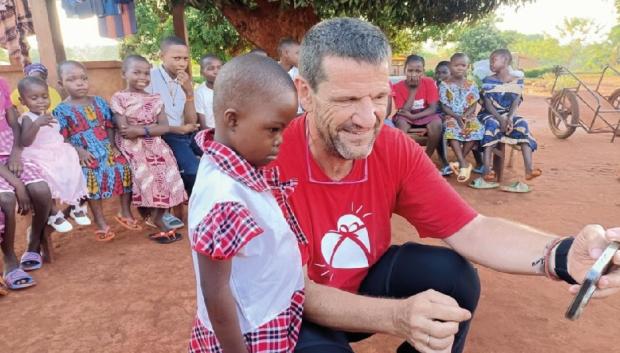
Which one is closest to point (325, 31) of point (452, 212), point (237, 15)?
point (452, 212)

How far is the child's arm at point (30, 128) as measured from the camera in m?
3.33

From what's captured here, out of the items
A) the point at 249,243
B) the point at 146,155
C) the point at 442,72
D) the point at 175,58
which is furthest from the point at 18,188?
the point at 442,72

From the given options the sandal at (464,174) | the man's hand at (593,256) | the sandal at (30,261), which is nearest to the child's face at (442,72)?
the sandal at (464,174)

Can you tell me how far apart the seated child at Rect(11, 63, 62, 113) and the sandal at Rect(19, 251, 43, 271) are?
142 centimetres

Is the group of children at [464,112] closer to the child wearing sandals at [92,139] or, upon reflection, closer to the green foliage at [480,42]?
the child wearing sandals at [92,139]

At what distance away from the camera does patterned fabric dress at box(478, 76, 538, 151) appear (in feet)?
18.1

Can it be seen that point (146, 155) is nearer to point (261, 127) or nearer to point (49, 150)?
point (49, 150)

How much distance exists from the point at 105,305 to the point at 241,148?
2078mm

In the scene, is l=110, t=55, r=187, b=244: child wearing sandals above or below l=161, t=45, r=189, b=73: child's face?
below

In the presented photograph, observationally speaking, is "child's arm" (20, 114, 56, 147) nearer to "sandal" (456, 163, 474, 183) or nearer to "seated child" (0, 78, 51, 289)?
"seated child" (0, 78, 51, 289)

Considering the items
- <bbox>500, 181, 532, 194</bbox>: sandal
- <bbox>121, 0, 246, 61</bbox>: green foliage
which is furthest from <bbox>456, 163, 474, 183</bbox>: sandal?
<bbox>121, 0, 246, 61</bbox>: green foliage

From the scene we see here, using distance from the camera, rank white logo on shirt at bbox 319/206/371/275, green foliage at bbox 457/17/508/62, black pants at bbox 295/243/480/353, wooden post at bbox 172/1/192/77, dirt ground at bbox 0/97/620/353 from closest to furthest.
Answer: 1. black pants at bbox 295/243/480/353
2. white logo on shirt at bbox 319/206/371/275
3. dirt ground at bbox 0/97/620/353
4. wooden post at bbox 172/1/192/77
5. green foliage at bbox 457/17/508/62

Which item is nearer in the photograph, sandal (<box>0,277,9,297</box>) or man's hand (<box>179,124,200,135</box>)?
sandal (<box>0,277,9,297</box>)

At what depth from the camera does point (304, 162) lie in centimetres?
164
